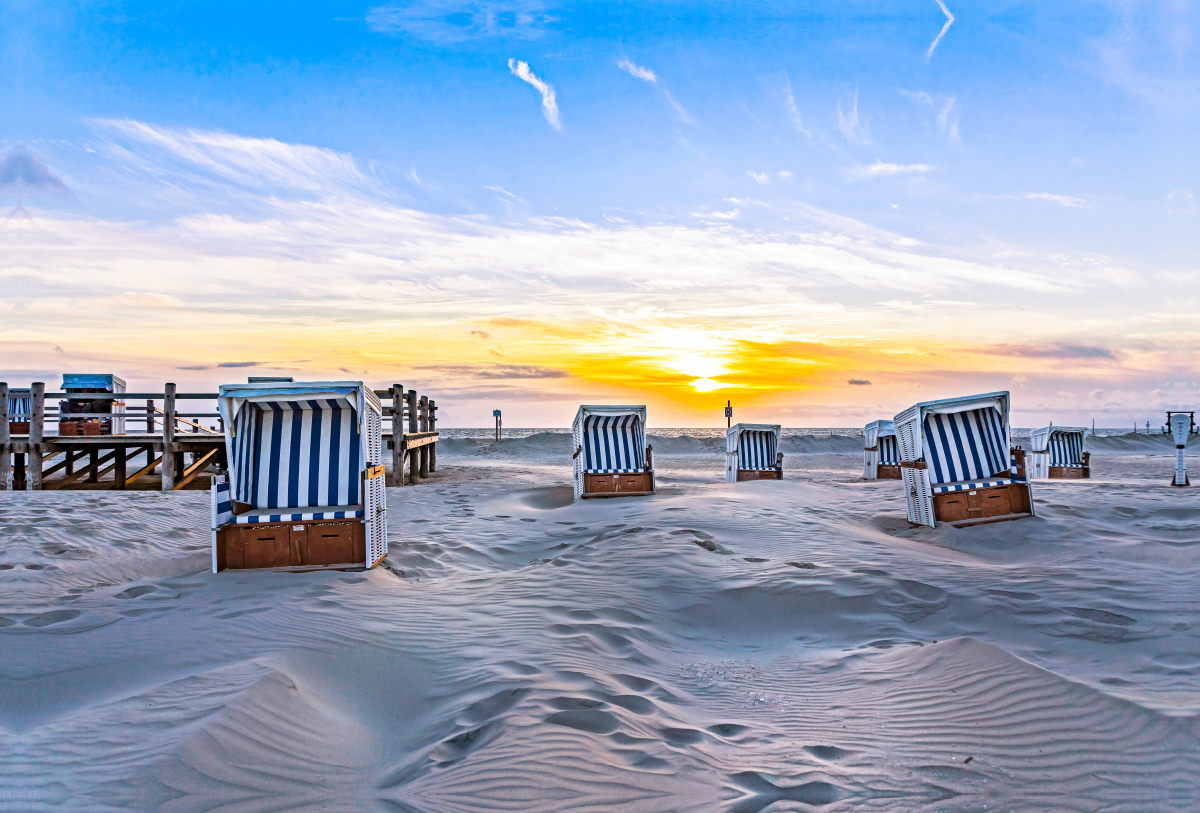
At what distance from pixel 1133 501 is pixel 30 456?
2274cm

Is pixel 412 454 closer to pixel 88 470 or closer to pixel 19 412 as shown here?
pixel 88 470

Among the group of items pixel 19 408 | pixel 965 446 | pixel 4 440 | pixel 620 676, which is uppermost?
pixel 19 408

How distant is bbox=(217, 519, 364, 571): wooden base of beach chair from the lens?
7.51 m

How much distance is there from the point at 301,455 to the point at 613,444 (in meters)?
8.17

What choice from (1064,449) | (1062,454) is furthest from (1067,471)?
(1064,449)

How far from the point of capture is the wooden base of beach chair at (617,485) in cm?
1481

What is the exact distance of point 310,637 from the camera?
531 cm

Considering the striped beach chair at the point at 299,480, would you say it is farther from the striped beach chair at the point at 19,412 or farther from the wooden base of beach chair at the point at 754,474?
the striped beach chair at the point at 19,412

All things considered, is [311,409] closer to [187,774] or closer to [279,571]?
[279,571]

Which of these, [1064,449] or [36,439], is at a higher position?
[36,439]

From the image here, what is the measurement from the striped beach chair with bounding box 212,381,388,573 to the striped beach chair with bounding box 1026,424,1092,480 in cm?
2029

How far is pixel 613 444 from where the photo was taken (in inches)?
605

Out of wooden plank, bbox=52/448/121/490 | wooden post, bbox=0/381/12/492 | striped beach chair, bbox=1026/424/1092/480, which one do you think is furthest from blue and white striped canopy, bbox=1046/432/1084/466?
wooden post, bbox=0/381/12/492

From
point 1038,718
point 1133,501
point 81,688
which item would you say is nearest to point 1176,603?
point 1038,718
